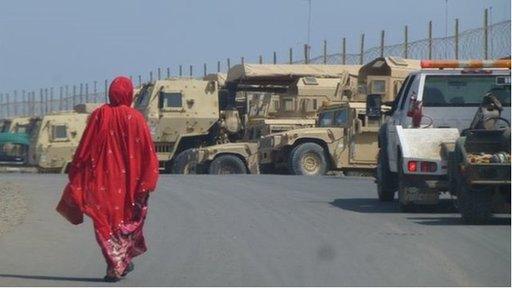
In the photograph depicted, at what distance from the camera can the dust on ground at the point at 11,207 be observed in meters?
15.7

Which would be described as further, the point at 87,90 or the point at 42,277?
the point at 87,90

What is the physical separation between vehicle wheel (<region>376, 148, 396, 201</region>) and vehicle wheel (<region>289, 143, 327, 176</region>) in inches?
387

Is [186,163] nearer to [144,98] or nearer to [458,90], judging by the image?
[144,98]

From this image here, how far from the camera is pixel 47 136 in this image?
35.5 metres

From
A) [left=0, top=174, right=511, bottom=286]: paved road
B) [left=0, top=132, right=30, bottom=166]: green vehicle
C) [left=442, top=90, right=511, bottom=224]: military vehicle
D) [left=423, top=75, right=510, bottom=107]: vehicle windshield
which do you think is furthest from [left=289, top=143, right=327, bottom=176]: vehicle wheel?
[left=442, top=90, right=511, bottom=224]: military vehicle

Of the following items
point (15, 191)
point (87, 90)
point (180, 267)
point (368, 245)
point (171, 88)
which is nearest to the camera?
point (180, 267)

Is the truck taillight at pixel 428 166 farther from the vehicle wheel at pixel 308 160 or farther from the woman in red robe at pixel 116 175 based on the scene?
the vehicle wheel at pixel 308 160

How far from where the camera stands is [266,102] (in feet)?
117

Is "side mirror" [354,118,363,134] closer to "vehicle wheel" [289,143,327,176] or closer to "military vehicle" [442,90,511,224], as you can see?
"vehicle wheel" [289,143,327,176]

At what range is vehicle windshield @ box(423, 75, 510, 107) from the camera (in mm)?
17812

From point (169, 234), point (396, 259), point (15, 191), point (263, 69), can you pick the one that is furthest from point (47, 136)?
point (396, 259)

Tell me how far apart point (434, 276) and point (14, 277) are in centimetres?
374

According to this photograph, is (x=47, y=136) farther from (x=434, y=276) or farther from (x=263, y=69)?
(x=434, y=276)

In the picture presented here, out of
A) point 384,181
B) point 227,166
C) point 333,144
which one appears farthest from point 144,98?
point 384,181
